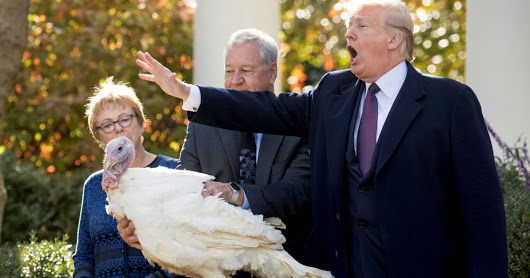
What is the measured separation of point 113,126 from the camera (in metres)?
4.84

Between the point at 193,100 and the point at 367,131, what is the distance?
2.84 ft

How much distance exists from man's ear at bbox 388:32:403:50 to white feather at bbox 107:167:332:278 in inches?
40.8

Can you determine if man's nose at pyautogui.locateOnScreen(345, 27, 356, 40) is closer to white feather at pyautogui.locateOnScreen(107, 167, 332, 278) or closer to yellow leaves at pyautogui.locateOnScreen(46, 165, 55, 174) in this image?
white feather at pyautogui.locateOnScreen(107, 167, 332, 278)

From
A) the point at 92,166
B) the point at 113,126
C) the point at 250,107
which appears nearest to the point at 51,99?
the point at 92,166

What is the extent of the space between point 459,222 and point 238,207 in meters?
1.06

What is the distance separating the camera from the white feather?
3828 mm

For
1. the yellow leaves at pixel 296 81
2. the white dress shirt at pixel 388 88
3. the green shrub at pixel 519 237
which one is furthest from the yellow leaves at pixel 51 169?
the white dress shirt at pixel 388 88

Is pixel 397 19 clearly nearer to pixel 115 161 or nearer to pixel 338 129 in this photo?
pixel 338 129

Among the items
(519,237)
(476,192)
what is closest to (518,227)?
(519,237)

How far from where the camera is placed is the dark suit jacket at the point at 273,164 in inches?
166

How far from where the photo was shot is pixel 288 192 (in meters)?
4.14

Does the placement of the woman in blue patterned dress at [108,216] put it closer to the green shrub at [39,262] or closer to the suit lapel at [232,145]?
the suit lapel at [232,145]

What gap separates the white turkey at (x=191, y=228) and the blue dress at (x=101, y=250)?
63cm

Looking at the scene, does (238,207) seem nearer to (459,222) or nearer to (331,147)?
(331,147)
